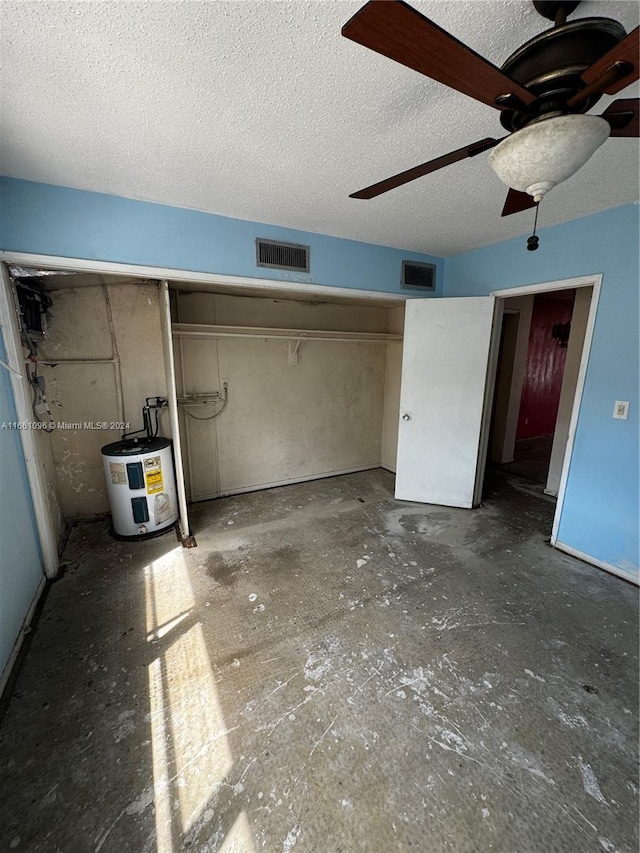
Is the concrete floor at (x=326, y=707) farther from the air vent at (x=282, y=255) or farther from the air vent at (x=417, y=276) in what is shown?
the air vent at (x=417, y=276)

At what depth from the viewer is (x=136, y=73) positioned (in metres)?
1.17

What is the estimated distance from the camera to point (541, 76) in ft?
2.92

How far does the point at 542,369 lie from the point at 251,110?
20.0 feet

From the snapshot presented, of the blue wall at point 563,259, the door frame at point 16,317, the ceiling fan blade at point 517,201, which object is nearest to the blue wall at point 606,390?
the blue wall at point 563,259

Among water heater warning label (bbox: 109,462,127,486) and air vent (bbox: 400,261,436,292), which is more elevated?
air vent (bbox: 400,261,436,292)

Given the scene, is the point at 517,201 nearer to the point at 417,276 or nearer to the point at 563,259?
the point at 563,259

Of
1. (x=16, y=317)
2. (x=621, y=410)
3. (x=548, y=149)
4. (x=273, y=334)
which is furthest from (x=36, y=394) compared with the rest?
(x=621, y=410)

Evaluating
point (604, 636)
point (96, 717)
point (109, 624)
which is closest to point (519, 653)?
point (604, 636)

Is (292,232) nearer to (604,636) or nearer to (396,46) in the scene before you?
(396,46)

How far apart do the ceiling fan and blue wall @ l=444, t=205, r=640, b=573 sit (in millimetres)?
1558

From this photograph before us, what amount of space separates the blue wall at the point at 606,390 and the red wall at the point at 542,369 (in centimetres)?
338

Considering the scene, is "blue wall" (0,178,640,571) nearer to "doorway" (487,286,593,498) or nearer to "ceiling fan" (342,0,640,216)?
"doorway" (487,286,593,498)

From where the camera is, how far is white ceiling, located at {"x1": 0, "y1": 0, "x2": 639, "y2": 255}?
984 millimetres

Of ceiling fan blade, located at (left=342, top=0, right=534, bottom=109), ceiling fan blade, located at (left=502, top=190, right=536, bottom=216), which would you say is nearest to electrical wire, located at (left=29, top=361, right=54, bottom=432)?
ceiling fan blade, located at (left=342, top=0, right=534, bottom=109)
